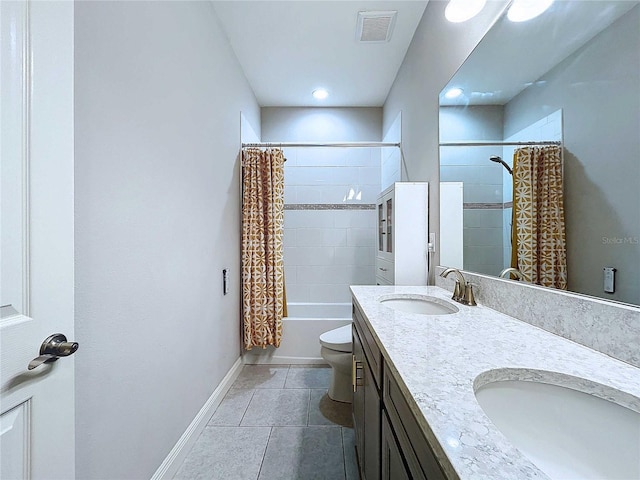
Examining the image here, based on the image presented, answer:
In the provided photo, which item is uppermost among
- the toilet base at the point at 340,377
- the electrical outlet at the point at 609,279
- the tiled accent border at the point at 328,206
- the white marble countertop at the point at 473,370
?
the tiled accent border at the point at 328,206

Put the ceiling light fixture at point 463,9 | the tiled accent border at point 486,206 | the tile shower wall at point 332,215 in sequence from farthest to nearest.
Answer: the tile shower wall at point 332,215, the ceiling light fixture at point 463,9, the tiled accent border at point 486,206

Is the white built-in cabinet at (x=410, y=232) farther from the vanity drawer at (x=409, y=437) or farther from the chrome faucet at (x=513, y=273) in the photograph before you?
the vanity drawer at (x=409, y=437)

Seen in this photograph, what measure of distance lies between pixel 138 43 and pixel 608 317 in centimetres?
175

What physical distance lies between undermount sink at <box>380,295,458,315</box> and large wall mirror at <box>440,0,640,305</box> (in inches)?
10.9

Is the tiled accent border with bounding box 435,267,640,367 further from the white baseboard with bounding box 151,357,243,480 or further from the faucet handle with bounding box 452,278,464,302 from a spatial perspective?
the white baseboard with bounding box 151,357,243,480

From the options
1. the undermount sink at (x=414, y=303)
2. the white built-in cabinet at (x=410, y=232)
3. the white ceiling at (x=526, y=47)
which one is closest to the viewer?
the white ceiling at (x=526, y=47)

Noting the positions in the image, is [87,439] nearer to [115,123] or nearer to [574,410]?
[115,123]

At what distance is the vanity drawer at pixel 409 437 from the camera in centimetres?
46

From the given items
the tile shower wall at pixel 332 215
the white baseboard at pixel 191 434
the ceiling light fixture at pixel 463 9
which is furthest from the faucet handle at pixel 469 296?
the tile shower wall at pixel 332 215

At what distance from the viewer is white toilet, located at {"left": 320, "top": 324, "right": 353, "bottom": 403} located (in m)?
1.99

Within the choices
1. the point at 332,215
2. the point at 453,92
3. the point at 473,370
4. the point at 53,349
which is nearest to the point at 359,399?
the point at 473,370

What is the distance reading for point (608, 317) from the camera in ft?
2.31

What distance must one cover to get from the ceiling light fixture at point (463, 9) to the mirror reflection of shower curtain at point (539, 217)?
0.73 metres

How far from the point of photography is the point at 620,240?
70 centimetres
